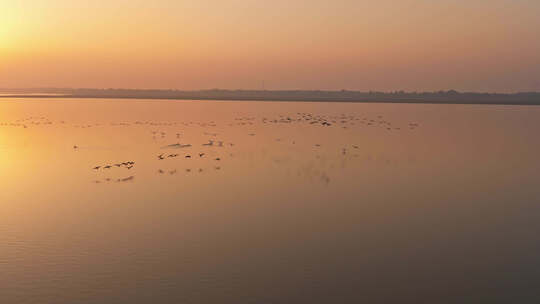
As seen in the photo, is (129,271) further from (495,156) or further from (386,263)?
(495,156)

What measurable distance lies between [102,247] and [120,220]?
6.96ft

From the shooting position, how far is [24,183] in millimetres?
17078

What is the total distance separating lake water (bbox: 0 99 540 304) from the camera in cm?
855

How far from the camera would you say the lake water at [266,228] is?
8555 millimetres

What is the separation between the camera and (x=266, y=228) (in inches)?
475

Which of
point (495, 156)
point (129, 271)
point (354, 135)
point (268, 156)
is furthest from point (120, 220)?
point (354, 135)

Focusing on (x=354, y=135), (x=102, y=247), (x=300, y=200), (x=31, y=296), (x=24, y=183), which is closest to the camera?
(x=31, y=296)

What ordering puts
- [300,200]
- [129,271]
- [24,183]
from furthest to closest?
[24,183] < [300,200] < [129,271]

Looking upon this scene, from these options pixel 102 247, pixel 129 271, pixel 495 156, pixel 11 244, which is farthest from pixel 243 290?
pixel 495 156

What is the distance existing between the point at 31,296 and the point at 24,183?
9.96m

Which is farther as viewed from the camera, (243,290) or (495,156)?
(495,156)

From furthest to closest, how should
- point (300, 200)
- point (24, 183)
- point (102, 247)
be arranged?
point (24, 183), point (300, 200), point (102, 247)

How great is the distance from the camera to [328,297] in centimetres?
824

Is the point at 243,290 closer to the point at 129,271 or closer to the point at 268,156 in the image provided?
the point at 129,271
